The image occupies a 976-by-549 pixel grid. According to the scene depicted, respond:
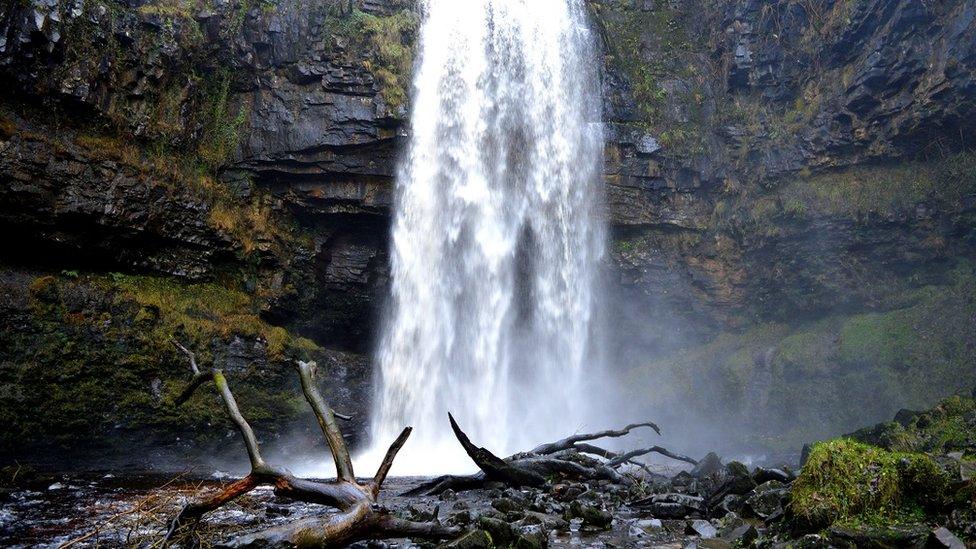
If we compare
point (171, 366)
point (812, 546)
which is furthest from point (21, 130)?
point (812, 546)

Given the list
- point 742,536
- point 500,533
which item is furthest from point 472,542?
point 742,536

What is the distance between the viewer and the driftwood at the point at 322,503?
3.74m

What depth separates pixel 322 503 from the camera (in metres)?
4.15

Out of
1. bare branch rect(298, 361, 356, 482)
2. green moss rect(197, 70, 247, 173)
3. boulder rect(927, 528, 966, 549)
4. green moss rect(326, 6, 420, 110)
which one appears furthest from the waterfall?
boulder rect(927, 528, 966, 549)

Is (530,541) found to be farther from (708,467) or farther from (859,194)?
(859,194)

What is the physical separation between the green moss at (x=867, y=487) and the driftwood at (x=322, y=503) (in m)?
2.54

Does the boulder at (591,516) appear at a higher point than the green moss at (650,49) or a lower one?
lower

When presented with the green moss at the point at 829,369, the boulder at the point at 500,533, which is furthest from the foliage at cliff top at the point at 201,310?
the boulder at the point at 500,533

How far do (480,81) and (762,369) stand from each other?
11659 millimetres

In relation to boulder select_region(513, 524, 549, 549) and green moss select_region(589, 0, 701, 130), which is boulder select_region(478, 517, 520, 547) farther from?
green moss select_region(589, 0, 701, 130)

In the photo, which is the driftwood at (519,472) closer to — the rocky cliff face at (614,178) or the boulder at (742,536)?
the boulder at (742,536)

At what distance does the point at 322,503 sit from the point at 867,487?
146 inches

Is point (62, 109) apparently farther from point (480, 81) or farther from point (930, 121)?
point (930, 121)

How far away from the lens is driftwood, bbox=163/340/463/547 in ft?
12.3
